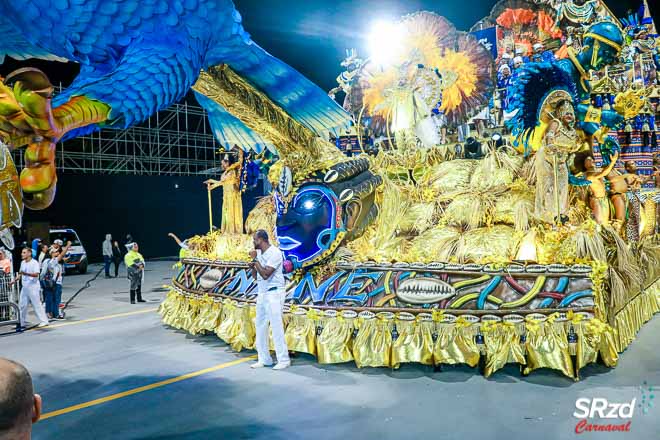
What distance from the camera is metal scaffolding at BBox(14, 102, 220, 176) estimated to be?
798 inches

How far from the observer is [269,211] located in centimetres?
769

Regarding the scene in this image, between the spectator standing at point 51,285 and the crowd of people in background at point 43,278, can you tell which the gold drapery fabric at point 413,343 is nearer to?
the crowd of people in background at point 43,278

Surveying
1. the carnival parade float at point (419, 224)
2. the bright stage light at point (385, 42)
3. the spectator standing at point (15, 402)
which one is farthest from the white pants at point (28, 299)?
the spectator standing at point (15, 402)

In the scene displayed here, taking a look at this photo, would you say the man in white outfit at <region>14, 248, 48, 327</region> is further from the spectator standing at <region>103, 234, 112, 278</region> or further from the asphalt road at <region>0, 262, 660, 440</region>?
the spectator standing at <region>103, 234, 112, 278</region>

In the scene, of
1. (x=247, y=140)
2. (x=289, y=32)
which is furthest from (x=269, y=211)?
(x=289, y=32)

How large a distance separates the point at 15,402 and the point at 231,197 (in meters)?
7.39

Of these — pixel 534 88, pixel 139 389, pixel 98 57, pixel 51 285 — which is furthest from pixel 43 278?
pixel 534 88

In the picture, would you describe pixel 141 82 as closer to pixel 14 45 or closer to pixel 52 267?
pixel 14 45

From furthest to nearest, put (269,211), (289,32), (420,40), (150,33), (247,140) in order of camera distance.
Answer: (420,40), (289,32), (269,211), (247,140), (150,33)

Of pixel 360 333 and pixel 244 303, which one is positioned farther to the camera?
pixel 244 303

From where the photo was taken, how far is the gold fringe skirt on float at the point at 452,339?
16.4 feet

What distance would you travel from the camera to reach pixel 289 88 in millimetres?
5930

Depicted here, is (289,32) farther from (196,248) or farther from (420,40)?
(196,248)

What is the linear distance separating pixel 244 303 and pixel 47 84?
12.1ft
